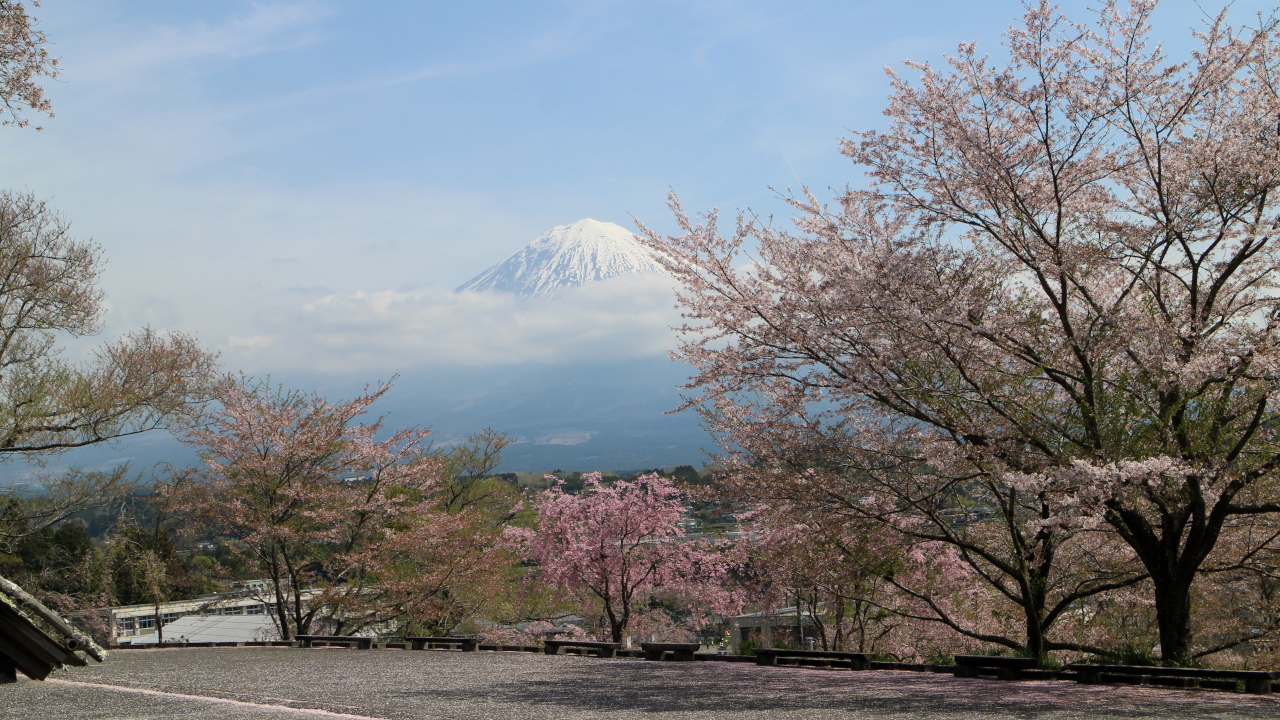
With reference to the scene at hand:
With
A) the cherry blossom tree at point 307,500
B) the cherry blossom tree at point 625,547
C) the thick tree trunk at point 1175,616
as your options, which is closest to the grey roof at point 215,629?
the cherry blossom tree at point 307,500

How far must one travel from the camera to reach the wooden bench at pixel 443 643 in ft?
39.1

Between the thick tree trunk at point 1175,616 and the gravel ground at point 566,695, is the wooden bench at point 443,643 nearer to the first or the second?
the gravel ground at point 566,695

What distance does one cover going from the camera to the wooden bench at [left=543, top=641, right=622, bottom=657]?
10.9 meters

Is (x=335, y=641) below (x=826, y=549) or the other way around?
below

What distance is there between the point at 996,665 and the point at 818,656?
7.18ft

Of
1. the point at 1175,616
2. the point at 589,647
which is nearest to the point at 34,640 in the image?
the point at 589,647

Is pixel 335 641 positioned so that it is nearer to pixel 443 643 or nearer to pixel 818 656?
pixel 443 643

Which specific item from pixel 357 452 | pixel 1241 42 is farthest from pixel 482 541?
pixel 1241 42

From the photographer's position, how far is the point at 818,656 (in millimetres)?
9273

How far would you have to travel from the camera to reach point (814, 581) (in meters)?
10.5

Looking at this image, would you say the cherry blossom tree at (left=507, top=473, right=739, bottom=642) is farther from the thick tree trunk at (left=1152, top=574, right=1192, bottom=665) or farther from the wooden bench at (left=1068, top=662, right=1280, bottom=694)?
the wooden bench at (left=1068, top=662, right=1280, bottom=694)

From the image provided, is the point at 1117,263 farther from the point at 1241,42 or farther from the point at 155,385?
the point at 155,385

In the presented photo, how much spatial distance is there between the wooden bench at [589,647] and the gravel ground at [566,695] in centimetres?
177

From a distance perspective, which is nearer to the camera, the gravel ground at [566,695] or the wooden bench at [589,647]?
the gravel ground at [566,695]
